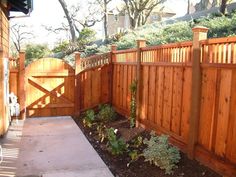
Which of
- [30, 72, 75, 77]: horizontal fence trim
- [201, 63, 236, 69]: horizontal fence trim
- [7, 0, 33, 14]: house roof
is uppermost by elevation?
[7, 0, 33, 14]: house roof

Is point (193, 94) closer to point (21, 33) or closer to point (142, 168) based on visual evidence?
point (142, 168)

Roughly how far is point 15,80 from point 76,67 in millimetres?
1661

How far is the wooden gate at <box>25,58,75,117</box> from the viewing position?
27.1 feet

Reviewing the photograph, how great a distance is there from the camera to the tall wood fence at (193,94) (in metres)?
3.66

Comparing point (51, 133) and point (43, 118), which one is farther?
point (43, 118)

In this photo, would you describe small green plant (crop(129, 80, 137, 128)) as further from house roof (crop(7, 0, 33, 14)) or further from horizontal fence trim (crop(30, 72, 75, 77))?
house roof (crop(7, 0, 33, 14))

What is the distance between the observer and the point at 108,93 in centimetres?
883

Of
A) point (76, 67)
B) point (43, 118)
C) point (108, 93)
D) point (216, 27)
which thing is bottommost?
point (43, 118)

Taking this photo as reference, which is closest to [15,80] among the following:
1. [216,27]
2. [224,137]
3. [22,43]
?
[224,137]

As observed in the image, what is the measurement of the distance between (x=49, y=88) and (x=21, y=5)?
2.37m

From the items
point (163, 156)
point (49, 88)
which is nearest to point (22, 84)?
point (49, 88)

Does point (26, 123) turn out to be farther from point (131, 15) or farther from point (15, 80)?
point (131, 15)

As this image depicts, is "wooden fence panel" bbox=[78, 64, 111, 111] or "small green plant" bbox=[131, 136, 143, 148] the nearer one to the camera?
"small green plant" bbox=[131, 136, 143, 148]

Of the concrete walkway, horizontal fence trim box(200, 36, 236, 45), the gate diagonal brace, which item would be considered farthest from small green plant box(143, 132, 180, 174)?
the gate diagonal brace
